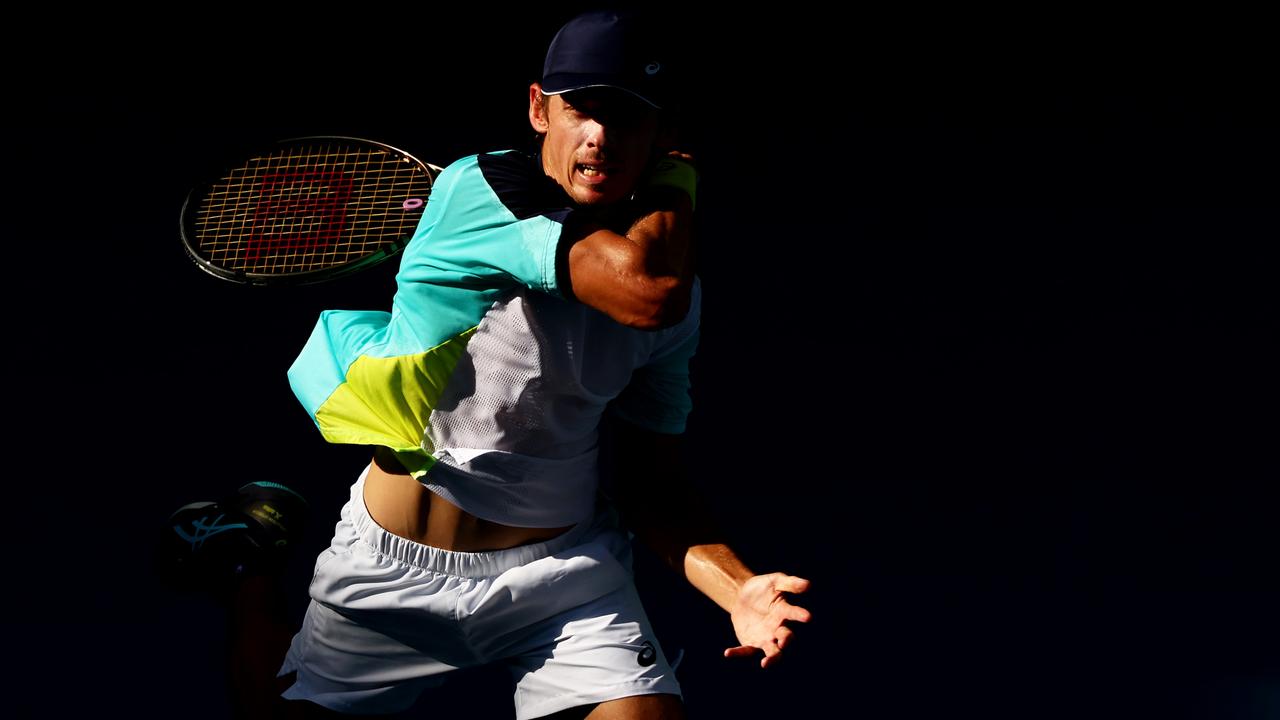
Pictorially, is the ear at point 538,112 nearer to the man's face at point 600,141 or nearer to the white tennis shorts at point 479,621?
the man's face at point 600,141

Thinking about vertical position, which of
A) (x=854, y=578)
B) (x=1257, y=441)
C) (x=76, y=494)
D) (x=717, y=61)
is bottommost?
(x=76, y=494)

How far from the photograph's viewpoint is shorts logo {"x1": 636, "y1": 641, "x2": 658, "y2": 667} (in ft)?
9.70

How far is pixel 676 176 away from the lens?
2.72m

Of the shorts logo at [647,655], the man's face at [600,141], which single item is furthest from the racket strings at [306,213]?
the shorts logo at [647,655]

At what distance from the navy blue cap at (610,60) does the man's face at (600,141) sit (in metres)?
0.02

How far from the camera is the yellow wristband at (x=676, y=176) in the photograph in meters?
2.71

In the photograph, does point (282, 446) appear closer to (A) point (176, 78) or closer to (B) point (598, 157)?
(A) point (176, 78)

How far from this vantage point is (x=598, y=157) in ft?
8.93

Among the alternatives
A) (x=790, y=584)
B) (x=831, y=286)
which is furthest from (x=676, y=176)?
(x=831, y=286)

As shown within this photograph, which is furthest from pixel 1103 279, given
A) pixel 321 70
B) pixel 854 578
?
pixel 321 70

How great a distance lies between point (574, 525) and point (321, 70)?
2.34 metres

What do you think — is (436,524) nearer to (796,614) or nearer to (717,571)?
(717,571)

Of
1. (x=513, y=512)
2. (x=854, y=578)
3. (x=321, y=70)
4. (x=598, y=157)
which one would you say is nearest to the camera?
(x=598, y=157)

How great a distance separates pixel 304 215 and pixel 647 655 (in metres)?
1.20
